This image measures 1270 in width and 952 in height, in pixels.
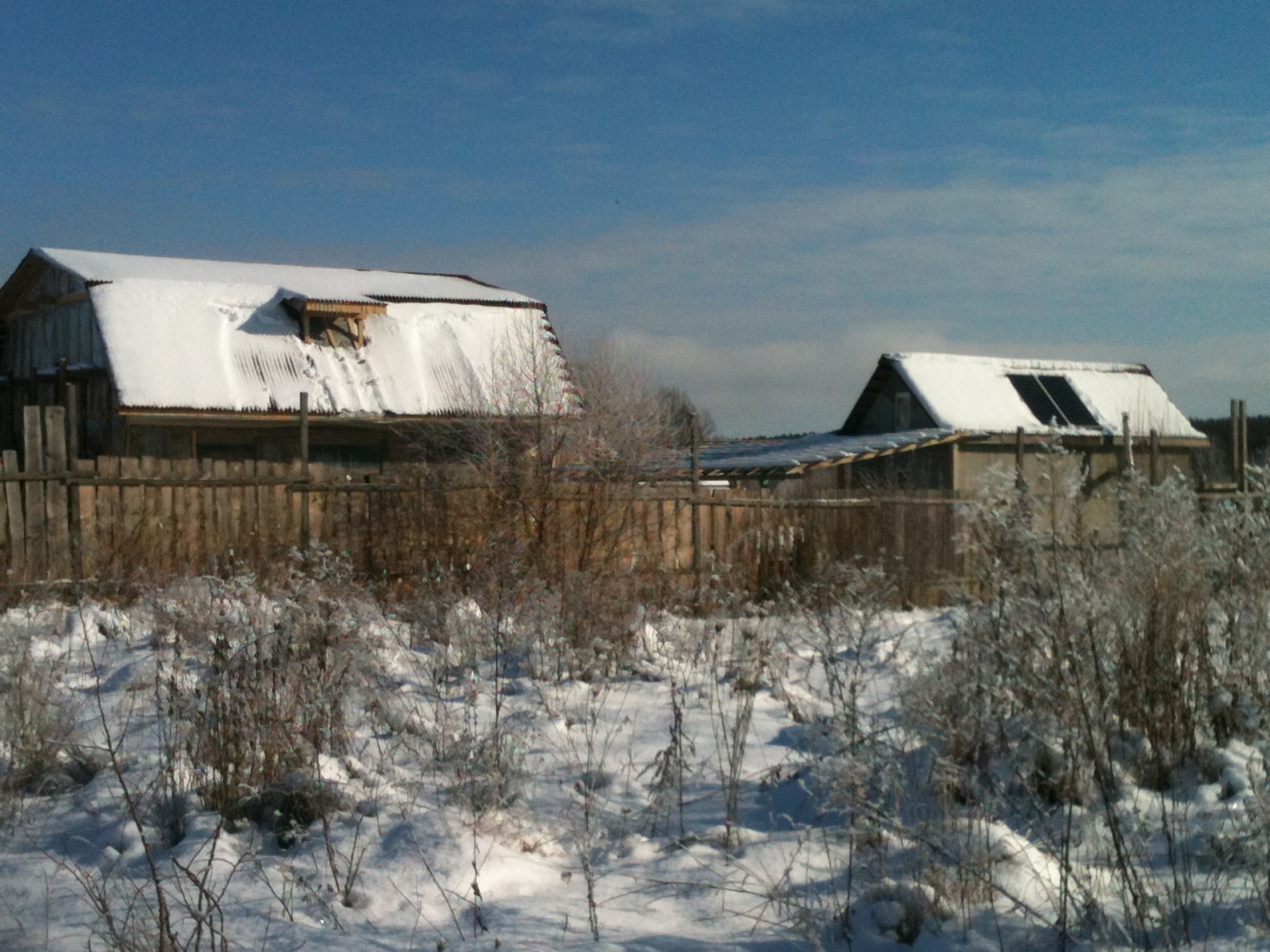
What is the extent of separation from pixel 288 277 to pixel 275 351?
3.12 meters

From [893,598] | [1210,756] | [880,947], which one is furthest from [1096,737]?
[893,598]

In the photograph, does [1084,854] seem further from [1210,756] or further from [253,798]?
[253,798]

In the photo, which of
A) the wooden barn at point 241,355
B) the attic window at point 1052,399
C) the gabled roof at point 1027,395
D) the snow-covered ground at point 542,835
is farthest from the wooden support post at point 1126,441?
the snow-covered ground at point 542,835

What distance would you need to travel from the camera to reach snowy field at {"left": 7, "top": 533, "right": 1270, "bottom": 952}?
3.93 metres

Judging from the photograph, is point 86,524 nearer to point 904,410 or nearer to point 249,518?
point 249,518

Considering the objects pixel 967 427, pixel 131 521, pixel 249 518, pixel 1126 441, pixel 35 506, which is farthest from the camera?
pixel 967 427

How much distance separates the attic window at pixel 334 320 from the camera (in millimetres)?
20188

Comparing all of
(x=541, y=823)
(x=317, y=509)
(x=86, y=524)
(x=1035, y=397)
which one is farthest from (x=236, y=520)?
(x=1035, y=397)

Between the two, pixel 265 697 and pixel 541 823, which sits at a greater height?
pixel 265 697

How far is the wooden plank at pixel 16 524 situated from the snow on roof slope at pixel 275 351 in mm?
6877

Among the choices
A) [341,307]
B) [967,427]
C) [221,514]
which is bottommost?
[221,514]

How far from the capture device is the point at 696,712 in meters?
6.93

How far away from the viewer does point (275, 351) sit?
1994 cm

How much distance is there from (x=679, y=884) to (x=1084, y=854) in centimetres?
147
